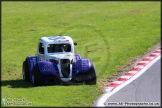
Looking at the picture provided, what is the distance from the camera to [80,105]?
16328mm

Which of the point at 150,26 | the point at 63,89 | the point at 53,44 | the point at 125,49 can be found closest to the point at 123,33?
the point at 150,26

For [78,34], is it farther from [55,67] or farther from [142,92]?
[142,92]

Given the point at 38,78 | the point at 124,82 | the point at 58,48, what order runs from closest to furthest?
the point at 38,78, the point at 124,82, the point at 58,48

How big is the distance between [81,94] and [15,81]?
13.2 feet

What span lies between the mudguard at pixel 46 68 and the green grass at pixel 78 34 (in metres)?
0.81

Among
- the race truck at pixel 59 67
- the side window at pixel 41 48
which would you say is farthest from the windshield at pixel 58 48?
the side window at pixel 41 48

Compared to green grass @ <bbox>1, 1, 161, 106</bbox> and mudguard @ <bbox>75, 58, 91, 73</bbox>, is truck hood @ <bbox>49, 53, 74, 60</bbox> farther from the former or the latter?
green grass @ <bbox>1, 1, 161, 106</bbox>

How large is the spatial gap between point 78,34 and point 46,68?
13.2 m

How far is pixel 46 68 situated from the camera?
766 inches

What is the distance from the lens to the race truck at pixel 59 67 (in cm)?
1948

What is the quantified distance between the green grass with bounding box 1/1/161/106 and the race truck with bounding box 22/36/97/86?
1.67ft

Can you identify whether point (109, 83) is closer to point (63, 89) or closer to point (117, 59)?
point (63, 89)

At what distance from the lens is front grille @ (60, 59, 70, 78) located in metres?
19.8

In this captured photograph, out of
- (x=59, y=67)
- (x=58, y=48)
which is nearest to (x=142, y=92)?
(x=59, y=67)
